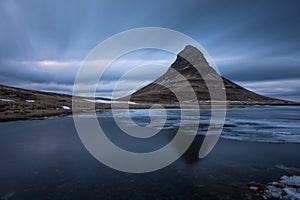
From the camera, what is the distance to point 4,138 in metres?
15.5

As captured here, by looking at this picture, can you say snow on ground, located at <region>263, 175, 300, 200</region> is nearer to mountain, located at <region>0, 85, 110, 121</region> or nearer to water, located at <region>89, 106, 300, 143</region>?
water, located at <region>89, 106, 300, 143</region>

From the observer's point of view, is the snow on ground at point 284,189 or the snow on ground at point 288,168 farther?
the snow on ground at point 288,168

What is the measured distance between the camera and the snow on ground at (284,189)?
6438 mm

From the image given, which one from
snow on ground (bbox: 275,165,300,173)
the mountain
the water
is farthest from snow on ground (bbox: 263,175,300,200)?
the mountain

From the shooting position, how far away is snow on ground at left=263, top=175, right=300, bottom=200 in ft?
21.1

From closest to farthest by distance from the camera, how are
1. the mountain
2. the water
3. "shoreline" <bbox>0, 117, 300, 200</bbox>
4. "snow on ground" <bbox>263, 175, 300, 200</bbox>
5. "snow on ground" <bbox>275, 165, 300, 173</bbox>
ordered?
"snow on ground" <bbox>263, 175, 300, 200</bbox>, "shoreline" <bbox>0, 117, 300, 200</bbox>, "snow on ground" <bbox>275, 165, 300, 173</bbox>, the water, the mountain

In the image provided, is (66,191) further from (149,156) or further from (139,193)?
(149,156)

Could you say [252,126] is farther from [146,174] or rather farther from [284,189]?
[146,174]

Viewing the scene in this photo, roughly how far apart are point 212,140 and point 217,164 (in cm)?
559

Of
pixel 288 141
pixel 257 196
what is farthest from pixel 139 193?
pixel 288 141

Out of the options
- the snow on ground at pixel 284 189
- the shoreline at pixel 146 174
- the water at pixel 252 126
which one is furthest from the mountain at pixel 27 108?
the snow on ground at pixel 284 189

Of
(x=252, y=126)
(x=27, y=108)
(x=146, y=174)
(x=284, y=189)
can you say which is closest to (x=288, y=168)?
(x=284, y=189)

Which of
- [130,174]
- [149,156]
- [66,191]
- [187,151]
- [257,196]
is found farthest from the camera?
[187,151]

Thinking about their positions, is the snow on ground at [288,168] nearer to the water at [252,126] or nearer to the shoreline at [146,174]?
the shoreline at [146,174]
